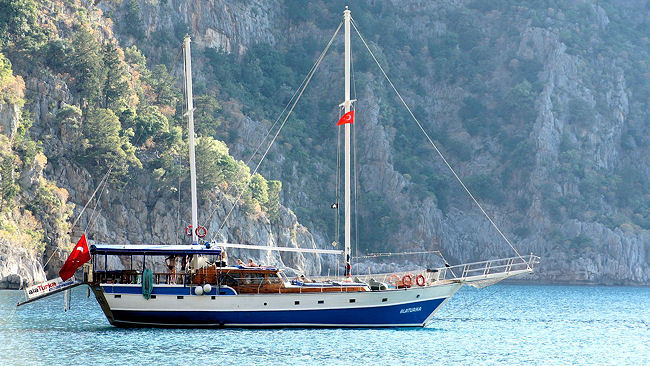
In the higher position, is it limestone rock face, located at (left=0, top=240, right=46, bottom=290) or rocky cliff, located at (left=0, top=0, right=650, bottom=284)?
rocky cliff, located at (left=0, top=0, right=650, bottom=284)

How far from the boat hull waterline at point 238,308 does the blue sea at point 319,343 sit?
55 cm

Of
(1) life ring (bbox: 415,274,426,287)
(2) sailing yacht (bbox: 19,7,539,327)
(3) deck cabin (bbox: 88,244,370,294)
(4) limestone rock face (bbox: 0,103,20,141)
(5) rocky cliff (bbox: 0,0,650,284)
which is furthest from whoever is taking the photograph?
(5) rocky cliff (bbox: 0,0,650,284)

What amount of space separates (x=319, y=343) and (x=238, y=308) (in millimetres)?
4916

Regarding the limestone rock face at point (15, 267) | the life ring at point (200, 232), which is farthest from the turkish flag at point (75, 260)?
the limestone rock face at point (15, 267)

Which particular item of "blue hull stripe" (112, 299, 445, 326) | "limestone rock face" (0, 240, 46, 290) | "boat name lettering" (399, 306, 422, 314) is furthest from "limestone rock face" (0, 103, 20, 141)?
"boat name lettering" (399, 306, 422, 314)

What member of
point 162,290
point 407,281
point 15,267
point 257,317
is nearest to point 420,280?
point 407,281

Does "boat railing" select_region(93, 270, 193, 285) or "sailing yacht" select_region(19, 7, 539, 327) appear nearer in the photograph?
"sailing yacht" select_region(19, 7, 539, 327)

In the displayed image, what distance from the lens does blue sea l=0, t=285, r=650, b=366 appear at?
140 ft

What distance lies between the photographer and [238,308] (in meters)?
49.9

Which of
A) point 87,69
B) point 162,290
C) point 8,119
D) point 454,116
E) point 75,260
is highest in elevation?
point 454,116

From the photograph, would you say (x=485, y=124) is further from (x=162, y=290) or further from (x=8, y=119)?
(x=162, y=290)

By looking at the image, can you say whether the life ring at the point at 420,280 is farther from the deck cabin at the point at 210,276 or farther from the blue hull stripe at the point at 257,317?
the deck cabin at the point at 210,276

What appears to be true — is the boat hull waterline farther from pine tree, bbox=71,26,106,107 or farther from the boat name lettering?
pine tree, bbox=71,26,106,107

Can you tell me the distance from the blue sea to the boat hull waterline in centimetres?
55
